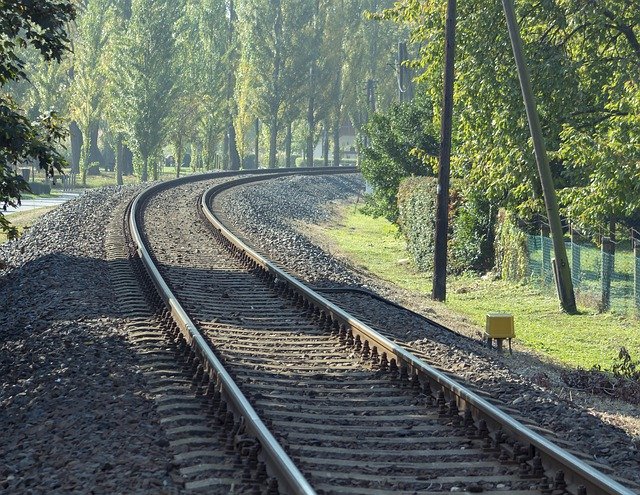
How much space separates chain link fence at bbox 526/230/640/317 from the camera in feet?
66.1

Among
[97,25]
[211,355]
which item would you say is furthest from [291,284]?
[97,25]

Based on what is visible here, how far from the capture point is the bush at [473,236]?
27.3 meters

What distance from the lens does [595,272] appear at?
2175cm

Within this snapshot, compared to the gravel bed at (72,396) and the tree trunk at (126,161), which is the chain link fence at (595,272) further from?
the tree trunk at (126,161)

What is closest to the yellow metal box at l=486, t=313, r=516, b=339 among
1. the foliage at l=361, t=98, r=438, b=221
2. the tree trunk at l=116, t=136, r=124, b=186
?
the foliage at l=361, t=98, r=438, b=221

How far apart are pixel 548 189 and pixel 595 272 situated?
2299mm

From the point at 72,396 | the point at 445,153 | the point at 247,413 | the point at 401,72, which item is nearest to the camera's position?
the point at 247,413

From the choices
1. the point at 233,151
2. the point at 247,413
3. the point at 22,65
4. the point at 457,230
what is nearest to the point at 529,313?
the point at 457,230

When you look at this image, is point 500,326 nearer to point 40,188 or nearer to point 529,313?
point 529,313

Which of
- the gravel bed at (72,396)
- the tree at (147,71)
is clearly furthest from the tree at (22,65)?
the tree at (147,71)

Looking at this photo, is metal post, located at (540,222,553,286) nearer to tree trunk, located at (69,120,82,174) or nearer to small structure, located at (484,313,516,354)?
small structure, located at (484,313,516,354)

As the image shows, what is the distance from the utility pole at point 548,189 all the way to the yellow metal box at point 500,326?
21.8ft

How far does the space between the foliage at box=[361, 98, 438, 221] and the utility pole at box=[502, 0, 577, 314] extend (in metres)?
14.6

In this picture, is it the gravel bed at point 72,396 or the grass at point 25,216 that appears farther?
the grass at point 25,216
